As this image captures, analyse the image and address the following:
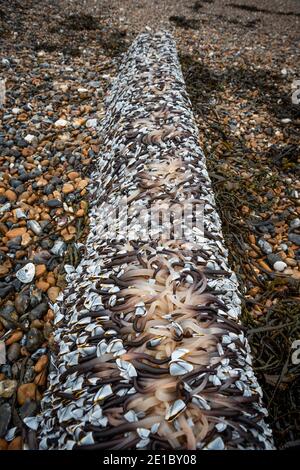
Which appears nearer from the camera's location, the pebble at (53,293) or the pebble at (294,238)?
the pebble at (53,293)

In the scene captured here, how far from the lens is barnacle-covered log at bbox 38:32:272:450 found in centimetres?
191

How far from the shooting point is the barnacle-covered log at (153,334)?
1905 mm

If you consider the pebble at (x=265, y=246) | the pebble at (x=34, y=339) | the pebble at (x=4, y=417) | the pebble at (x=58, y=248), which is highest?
the pebble at (x=58, y=248)

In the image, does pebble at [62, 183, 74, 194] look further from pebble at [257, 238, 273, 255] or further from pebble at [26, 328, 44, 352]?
pebble at [257, 238, 273, 255]

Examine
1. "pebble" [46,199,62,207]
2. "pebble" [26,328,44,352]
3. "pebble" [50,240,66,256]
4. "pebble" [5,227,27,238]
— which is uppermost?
"pebble" [46,199,62,207]

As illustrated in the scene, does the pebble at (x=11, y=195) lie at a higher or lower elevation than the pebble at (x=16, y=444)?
higher

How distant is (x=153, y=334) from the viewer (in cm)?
227

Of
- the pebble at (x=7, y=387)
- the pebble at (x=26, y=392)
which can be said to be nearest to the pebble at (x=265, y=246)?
the pebble at (x=26, y=392)

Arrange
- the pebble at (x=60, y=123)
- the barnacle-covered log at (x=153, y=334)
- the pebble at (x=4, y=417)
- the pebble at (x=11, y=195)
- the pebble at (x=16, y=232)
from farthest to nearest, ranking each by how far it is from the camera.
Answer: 1. the pebble at (x=60, y=123)
2. the pebble at (x=11, y=195)
3. the pebble at (x=16, y=232)
4. the pebble at (x=4, y=417)
5. the barnacle-covered log at (x=153, y=334)

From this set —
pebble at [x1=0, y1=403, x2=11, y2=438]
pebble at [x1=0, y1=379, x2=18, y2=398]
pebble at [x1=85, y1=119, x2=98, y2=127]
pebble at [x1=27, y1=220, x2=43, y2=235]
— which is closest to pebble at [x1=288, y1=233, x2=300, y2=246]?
pebble at [x1=27, y1=220, x2=43, y2=235]

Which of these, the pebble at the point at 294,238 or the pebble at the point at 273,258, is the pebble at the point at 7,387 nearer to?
the pebble at the point at 273,258

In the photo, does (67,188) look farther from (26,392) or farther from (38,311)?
(26,392)

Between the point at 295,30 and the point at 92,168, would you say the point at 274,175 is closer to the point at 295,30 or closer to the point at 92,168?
the point at 92,168

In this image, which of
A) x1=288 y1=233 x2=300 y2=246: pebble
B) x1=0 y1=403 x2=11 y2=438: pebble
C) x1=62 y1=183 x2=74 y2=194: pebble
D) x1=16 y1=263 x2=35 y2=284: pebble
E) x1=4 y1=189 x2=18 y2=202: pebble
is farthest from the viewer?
x1=62 y1=183 x2=74 y2=194: pebble
